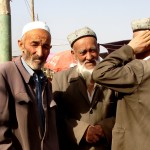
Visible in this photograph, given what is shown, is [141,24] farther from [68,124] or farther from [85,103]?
[68,124]

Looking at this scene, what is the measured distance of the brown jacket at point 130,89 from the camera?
Answer: 237cm

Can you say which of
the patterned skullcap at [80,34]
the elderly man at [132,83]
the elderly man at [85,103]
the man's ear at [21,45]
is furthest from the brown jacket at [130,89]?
the patterned skullcap at [80,34]

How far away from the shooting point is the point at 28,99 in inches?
95.9

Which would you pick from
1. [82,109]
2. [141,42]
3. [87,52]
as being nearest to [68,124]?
[82,109]

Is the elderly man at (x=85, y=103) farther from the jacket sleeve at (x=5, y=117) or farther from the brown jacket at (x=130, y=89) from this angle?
the jacket sleeve at (x=5, y=117)

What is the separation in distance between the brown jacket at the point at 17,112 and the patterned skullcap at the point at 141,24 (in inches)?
38.4

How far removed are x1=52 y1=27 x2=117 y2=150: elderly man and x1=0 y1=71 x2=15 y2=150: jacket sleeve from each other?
957 millimetres

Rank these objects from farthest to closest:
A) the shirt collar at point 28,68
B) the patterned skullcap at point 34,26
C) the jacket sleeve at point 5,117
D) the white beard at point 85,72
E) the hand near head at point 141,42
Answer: the white beard at point 85,72 < the patterned skullcap at point 34,26 < the shirt collar at point 28,68 < the hand near head at point 141,42 < the jacket sleeve at point 5,117

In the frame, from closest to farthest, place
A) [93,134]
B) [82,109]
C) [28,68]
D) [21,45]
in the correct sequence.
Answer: [28,68] → [21,45] → [93,134] → [82,109]

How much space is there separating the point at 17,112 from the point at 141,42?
1117 mm

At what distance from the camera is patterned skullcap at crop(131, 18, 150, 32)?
2537mm

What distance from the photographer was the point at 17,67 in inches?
103

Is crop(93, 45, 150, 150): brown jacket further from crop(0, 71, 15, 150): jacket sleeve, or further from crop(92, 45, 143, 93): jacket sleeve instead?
crop(0, 71, 15, 150): jacket sleeve

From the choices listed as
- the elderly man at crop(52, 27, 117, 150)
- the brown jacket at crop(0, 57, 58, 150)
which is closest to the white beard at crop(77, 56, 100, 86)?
the elderly man at crop(52, 27, 117, 150)
